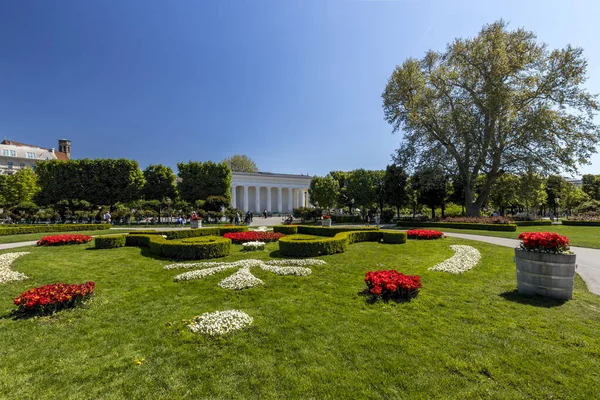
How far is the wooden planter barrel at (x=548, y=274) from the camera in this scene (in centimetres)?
645

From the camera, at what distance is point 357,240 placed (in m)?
16.0

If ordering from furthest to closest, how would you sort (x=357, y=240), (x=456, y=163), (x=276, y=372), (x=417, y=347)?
(x=456, y=163) < (x=357, y=240) < (x=417, y=347) < (x=276, y=372)

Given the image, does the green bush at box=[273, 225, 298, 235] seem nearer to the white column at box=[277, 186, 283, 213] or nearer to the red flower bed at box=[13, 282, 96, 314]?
the red flower bed at box=[13, 282, 96, 314]

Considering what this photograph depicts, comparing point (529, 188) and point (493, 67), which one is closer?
point (493, 67)

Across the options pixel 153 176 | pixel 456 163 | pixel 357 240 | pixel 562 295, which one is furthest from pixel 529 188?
pixel 153 176

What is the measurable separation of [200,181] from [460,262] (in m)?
44.8

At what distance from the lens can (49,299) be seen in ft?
19.1

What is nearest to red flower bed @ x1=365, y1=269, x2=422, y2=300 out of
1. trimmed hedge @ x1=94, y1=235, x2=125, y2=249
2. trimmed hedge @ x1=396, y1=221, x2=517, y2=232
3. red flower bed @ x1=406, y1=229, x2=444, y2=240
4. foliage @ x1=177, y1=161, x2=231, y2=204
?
red flower bed @ x1=406, y1=229, x2=444, y2=240

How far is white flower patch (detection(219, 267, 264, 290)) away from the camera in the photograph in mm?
7641

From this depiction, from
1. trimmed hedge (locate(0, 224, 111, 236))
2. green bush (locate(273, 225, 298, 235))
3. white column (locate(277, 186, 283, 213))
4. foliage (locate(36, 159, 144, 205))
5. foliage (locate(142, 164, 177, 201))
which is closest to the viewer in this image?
green bush (locate(273, 225, 298, 235))

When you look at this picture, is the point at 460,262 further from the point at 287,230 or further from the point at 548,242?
the point at 287,230

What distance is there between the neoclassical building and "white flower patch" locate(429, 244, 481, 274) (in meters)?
60.1

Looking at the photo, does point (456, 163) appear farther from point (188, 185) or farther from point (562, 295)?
point (188, 185)

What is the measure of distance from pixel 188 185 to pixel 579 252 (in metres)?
48.2
